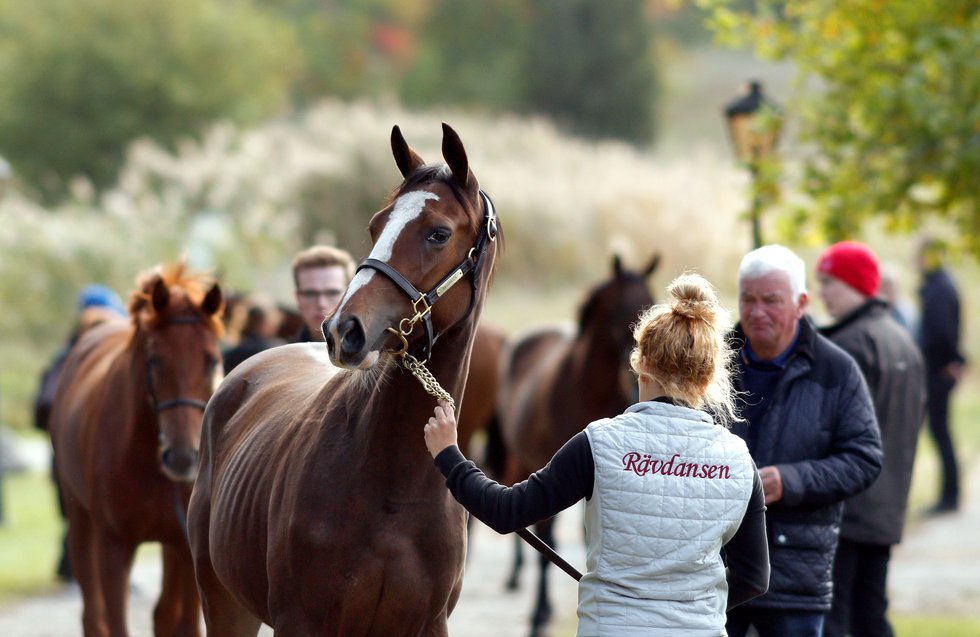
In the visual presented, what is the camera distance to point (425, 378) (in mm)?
4000

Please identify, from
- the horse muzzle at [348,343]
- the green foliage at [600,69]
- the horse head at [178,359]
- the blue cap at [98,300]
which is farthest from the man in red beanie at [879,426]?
the green foliage at [600,69]

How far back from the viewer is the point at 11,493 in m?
17.9

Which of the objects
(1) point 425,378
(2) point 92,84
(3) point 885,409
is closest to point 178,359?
(1) point 425,378

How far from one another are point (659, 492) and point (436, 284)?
93 centimetres

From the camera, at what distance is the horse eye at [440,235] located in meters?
3.90

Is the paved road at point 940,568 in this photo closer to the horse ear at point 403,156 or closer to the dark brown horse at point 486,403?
the dark brown horse at point 486,403

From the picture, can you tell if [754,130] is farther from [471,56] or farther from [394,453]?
[471,56]

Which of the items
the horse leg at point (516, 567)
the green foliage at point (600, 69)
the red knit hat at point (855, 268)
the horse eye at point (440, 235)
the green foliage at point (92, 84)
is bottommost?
the horse leg at point (516, 567)

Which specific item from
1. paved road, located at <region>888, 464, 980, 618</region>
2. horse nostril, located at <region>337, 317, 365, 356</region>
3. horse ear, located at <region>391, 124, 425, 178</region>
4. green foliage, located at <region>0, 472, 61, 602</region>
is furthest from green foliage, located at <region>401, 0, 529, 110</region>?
horse nostril, located at <region>337, 317, 365, 356</region>

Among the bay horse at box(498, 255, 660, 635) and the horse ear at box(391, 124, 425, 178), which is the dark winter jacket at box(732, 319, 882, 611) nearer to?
the horse ear at box(391, 124, 425, 178)

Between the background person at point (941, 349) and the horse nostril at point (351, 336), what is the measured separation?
10179 millimetres

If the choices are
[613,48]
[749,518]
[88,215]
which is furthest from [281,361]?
[613,48]

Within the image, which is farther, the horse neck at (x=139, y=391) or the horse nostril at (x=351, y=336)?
the horse neck at (x=139, y=391)

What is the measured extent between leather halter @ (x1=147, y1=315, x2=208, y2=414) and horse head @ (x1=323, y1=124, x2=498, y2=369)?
2395mm
